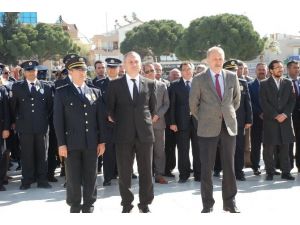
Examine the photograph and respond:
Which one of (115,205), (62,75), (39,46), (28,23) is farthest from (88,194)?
(28,23)

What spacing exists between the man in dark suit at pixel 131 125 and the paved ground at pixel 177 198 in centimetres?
34

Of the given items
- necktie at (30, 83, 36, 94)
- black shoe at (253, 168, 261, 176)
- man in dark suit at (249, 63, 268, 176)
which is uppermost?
necktie at (30, 83, 36, 94)

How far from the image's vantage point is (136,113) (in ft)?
18.2

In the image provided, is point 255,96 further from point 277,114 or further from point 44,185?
point 44,185

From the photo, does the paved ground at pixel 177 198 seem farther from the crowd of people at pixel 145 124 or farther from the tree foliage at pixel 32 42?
the tree foliage at pixel 32 42

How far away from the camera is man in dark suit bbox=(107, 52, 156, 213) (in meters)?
5.55

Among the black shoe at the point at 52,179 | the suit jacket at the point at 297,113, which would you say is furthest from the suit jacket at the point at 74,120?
the suit jacket at the point at 297,113

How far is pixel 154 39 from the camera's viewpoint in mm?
58406

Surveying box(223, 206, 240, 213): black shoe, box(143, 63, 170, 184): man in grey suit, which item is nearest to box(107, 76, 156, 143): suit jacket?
box(223, 206, 240, 213): black shoe

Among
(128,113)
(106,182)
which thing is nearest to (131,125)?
(128,113)

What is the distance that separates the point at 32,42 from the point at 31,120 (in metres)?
42.5

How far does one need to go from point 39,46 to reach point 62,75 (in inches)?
1630

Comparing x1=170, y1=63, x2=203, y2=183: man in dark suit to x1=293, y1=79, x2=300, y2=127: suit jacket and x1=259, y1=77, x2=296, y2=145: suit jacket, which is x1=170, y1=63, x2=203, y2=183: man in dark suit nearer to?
x1=259, y1=77, x2=296, y2=145: suit jacket

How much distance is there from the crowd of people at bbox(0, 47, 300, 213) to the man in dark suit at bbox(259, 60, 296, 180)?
2cm
